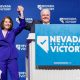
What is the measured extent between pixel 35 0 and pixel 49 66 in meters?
3.47

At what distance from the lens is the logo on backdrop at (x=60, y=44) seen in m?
4.78

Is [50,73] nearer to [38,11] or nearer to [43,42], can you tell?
[43,42]

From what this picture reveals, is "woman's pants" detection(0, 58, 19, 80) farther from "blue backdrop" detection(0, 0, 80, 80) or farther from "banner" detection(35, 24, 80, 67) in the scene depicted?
"blue backdrop" detection(0, 0, 80, 80)

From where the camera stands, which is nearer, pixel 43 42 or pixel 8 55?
pixel 43 42

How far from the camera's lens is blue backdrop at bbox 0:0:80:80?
314 inches

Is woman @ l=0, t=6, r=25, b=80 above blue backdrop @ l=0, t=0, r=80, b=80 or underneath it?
underneath

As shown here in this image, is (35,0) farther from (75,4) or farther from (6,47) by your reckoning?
(6,47)

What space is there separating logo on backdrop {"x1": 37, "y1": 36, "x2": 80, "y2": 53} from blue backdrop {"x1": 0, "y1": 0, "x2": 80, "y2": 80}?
318 cm

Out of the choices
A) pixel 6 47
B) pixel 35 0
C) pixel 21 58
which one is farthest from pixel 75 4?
pixel 6 47

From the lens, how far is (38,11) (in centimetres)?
800

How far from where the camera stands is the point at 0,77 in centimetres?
516

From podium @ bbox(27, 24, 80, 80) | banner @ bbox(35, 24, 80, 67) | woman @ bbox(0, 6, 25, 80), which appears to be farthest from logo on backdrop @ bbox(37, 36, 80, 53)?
woman @ bbox(0, 6, 25, 80)

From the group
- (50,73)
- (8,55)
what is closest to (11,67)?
(8,55)

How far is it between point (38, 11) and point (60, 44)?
3.28 meters
